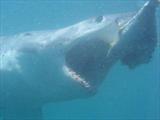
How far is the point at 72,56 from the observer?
211 inches

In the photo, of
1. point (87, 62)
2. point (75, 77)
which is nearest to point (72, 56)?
point (87, 62)

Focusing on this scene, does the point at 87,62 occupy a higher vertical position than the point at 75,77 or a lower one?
higher

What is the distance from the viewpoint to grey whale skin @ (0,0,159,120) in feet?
15.3

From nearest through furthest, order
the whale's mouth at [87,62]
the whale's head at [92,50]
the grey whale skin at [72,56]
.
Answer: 1. the grey whale skin at [72,56]
2. the whale's head at [92,50]
3. the whale's mouth at [87,62]

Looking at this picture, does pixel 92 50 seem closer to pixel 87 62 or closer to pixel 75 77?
pixel 87 62

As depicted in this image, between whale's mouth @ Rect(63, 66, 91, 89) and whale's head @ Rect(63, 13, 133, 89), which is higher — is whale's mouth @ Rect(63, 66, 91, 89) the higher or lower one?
the lower one

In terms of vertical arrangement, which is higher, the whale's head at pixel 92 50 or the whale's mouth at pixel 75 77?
the whale's head at pixel 92 50

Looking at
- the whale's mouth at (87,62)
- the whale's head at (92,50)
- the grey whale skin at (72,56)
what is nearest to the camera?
the grey whale skin at (72,56)

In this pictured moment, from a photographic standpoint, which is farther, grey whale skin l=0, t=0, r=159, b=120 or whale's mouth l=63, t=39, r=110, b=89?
whale's mouth l=63, t=39, r=110, b=89

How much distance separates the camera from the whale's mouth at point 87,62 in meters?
5.16

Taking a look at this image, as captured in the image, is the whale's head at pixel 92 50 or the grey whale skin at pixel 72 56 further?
the whale's head at pixel 92 50

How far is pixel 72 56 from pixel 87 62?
0.78 feet

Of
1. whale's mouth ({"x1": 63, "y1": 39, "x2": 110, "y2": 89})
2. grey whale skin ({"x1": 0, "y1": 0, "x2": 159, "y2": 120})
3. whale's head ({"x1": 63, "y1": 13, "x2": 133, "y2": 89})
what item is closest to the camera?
grey whale skin ({"x1": 0, "y1": 0, "x2": 159, "y2": 120})

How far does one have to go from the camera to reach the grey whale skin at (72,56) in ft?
15.3
